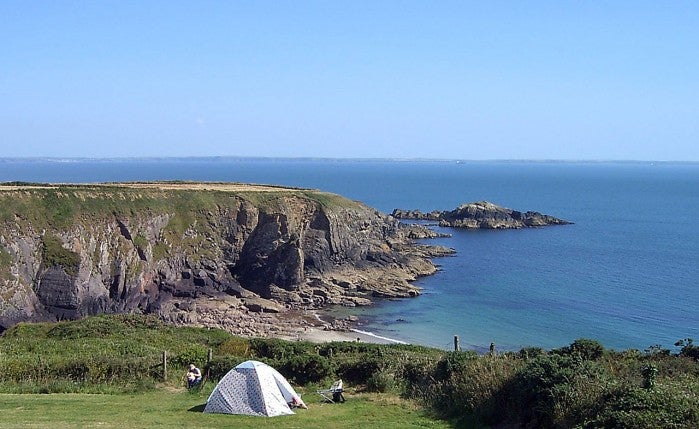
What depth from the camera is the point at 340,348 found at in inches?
1019

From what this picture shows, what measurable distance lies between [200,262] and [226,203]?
9.32 metres

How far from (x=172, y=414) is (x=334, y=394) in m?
4.54

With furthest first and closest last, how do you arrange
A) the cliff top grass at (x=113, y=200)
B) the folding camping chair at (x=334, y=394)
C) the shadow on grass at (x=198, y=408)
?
1. the cliff top grass at (x=113, y=200)
2. the folding camping chair at (x=334, y=394)
3. the shadow on grass at (x=198, y=408)

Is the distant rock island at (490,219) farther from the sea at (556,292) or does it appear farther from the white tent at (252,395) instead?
the white tent at (252,395)

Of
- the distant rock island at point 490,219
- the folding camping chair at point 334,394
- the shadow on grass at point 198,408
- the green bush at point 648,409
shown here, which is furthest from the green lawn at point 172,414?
the distant rock island at point 490,219

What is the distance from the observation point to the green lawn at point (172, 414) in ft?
51.8

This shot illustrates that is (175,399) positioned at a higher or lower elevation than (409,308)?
higher

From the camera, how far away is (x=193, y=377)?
66.3 ft

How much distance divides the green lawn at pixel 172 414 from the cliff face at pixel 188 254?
102 ft

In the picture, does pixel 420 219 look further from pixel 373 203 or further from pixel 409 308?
pixel 409 308

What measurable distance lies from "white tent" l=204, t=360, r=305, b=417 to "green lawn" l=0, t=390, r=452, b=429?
0.32m

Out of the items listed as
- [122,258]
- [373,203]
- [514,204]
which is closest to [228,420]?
[122,258]

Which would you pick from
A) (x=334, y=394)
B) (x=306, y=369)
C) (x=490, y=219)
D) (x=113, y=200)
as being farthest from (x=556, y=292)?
(x=490, y=219)

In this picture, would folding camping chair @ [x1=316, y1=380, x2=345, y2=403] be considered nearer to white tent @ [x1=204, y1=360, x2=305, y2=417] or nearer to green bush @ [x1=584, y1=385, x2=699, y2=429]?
white tent @ [x1=204, y1=360, x2=305, y2=417]
